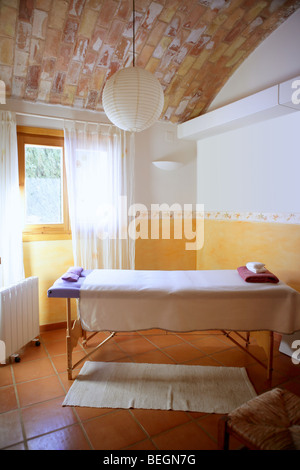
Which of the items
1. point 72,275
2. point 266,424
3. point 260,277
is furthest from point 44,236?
point 266,424

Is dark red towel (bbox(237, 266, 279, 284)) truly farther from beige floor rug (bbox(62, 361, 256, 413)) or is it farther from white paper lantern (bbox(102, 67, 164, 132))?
white paper lantern (bbox(102, 67, 164, 132))

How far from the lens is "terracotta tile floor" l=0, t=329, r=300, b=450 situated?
185cm

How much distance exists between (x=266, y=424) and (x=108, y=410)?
1112 millimetres

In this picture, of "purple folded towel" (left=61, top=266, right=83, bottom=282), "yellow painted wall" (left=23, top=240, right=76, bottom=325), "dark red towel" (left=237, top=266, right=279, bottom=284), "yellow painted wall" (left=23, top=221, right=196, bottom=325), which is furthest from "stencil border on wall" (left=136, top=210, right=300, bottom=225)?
"purple folded towel" (left=61, top=266, right=83, bottom=282)

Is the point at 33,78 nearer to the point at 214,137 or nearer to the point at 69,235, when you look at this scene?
the point at 69,235

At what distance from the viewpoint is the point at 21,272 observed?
3.12 metres

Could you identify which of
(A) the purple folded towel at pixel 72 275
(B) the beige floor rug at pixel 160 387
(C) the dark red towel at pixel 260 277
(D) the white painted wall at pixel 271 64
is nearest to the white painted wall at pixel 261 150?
(D) the white painted wall at pixel 271 64

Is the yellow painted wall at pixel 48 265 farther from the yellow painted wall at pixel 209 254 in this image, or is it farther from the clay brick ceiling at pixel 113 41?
the clay brick ceiling at pixel 113 41

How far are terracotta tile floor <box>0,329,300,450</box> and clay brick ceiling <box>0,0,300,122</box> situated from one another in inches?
99.8

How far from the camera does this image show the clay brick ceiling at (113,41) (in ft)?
8.53

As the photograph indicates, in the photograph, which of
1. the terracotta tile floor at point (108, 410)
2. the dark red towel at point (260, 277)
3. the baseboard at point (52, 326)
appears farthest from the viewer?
the baseboard at point (52, 326)

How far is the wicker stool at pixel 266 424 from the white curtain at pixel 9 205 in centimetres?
237

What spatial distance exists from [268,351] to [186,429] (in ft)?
3.11
